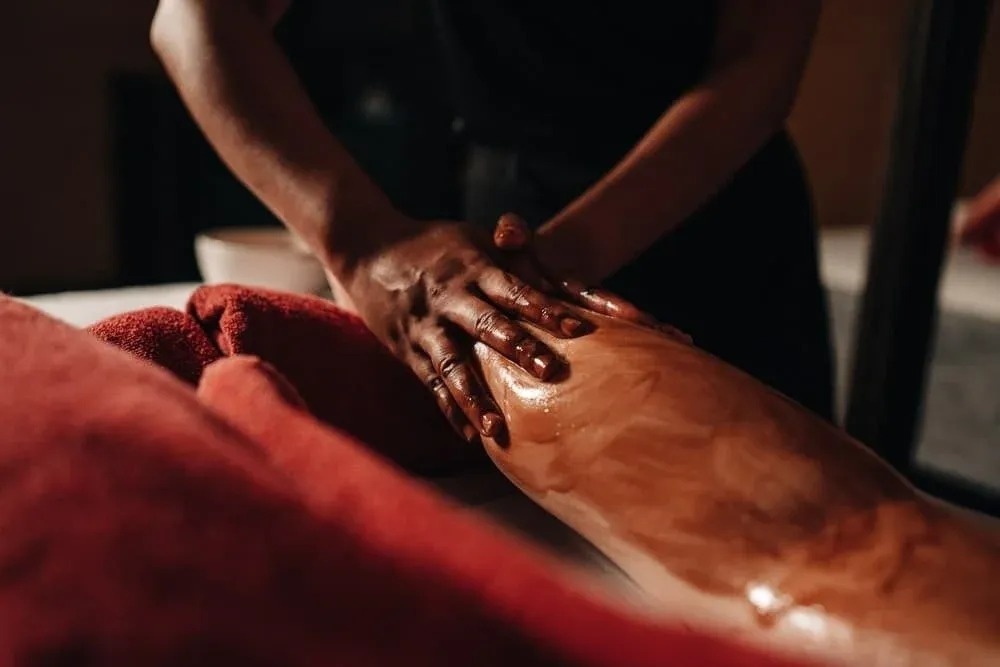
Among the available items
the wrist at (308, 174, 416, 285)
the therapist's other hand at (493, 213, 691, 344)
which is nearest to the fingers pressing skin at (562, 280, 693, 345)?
the therapist's other hand at (493, 213, 691, 344)

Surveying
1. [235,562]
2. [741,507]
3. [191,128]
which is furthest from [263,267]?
[191,128]

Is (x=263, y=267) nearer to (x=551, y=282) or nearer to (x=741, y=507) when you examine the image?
(x=551, y=282)

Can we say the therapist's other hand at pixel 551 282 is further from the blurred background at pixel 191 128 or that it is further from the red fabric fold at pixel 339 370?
the blurred background at pixel 191 128

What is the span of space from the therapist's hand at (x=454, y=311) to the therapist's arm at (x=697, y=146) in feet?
0.27

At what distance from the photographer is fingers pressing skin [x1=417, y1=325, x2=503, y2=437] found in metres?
0.56

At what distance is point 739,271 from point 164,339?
55cm

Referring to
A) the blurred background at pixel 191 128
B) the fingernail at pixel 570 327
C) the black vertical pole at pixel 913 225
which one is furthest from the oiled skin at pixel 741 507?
the blurred background at pixel 191 128

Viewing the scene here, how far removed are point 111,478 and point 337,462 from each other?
78 mm

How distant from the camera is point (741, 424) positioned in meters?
0.47

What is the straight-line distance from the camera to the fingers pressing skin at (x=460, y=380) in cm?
56

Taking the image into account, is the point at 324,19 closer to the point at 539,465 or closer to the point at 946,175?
the point at 946,175

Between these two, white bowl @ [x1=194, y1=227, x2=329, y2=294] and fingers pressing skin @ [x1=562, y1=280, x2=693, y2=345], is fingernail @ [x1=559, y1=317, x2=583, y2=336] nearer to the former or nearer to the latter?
fingers pressing skin @ [x1=562, y1=280, x2=693, y2=345]

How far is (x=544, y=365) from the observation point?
53cm

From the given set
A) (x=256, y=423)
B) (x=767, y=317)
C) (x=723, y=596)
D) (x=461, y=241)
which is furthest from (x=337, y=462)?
(x=767, y=317)
